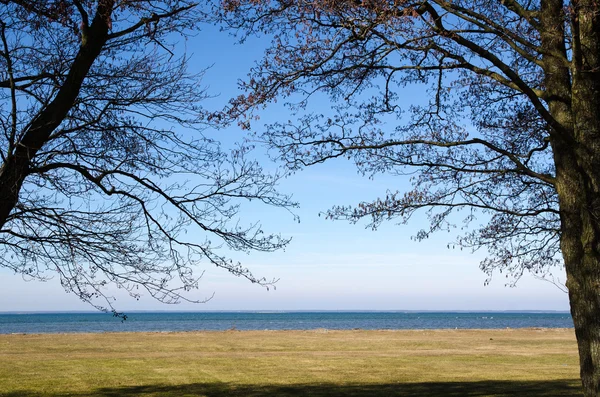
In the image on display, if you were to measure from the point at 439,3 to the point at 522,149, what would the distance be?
145 inches

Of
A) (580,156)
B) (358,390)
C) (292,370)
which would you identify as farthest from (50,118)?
(292,370)

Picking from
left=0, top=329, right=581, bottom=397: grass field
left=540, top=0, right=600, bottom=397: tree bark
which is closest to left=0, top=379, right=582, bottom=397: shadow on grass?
left=0, top=329, right=581, bottom=397: grass field

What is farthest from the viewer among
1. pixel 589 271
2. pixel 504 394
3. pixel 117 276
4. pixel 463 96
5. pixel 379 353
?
pixel 379 353

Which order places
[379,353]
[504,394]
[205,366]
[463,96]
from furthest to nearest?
[379,353]
[205,366]
[504,394]
[463,96]

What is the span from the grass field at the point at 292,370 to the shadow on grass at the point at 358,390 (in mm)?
24

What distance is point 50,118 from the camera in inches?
386

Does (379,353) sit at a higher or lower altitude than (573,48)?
lower

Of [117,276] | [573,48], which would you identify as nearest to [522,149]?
[573,48]

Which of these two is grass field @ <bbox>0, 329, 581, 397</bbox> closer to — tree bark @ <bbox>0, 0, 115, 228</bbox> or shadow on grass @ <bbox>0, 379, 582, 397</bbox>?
shadow on grass @ <bbox>0, 379, 582, 397</bbox>

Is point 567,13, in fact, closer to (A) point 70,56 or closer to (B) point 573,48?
(B) point 573,48

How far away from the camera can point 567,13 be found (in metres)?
9.70

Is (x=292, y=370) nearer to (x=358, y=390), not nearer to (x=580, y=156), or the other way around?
(x=358, y=390)

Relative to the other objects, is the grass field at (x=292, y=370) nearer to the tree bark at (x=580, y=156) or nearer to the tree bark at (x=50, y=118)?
the tree bark at (x=580, y=156)

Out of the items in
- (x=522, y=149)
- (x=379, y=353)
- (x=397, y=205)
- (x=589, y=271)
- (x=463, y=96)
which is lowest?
(x=379, y=353)
